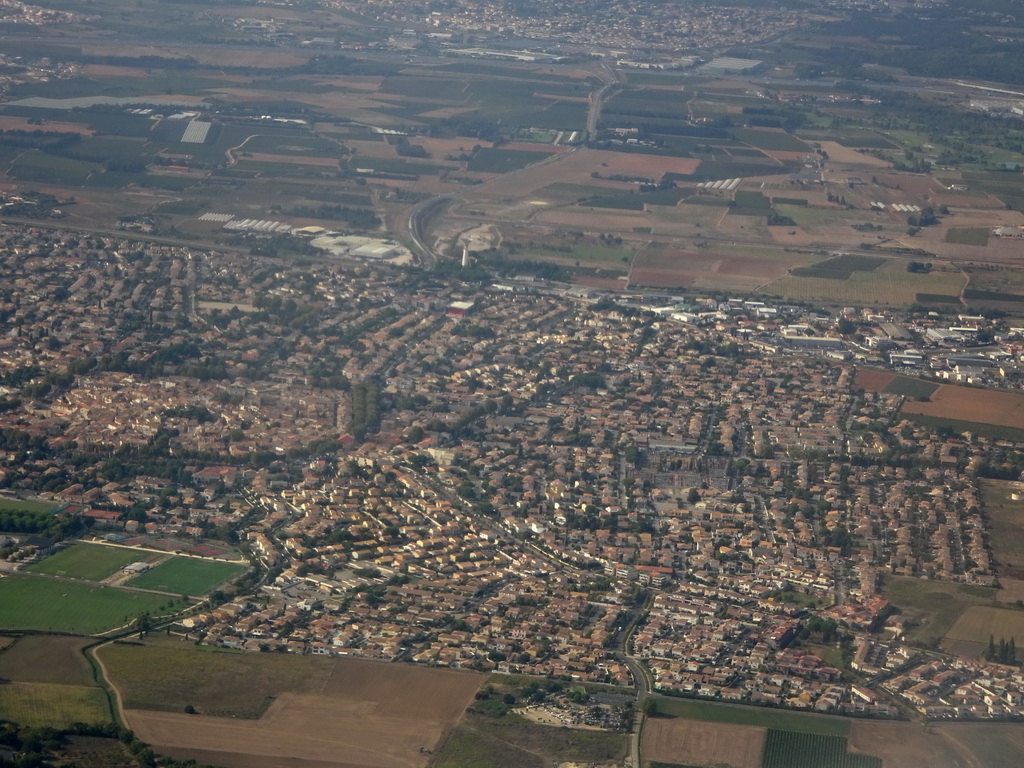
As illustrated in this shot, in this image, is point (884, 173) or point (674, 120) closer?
point (884, 173)

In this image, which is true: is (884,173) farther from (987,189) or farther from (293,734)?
(293,734)

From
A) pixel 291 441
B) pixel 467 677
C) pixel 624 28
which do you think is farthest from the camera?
pixel 624 28

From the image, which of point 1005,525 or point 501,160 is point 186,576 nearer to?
point 1005,525

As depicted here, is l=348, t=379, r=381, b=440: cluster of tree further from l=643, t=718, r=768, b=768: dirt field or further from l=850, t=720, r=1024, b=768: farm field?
l=850, t=720, r=1024, b=768: farm field

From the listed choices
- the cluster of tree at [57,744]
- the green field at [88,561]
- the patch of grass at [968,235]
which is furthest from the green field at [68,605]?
the patch of grass at [968,235]

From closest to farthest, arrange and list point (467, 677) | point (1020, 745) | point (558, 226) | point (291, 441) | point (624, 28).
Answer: point (1020, 745) → point (467, 677) → point (291, 441) → point (558, 226) → point (624, 28)

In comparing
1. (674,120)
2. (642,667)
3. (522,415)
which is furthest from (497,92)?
(642,667)
